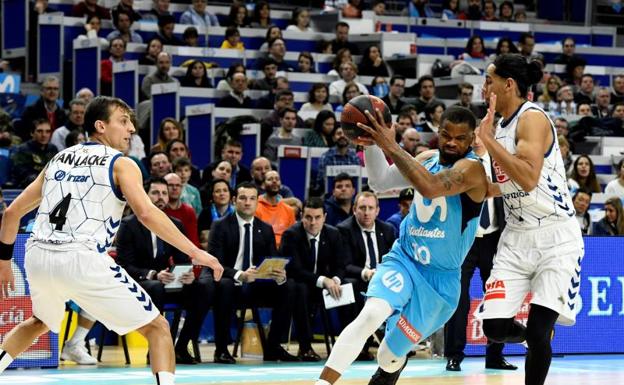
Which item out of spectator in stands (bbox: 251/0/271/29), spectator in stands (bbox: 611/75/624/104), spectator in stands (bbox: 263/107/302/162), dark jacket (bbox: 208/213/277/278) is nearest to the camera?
dark jacket (bbox: 208/213/277/278)

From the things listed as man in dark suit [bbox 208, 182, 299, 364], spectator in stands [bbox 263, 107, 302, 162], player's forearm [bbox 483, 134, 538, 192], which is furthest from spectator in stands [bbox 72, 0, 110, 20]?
player's forearm [bbox 483, 134, 538, 192]

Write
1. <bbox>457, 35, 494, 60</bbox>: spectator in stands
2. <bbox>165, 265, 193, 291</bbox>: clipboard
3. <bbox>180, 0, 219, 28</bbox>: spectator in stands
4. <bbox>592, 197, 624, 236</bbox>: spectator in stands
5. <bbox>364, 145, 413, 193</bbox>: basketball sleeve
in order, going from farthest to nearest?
<bbox>457, 35, 494, 60</bbox>: spectator in stands < <bbox>180, 0, 219, 28</bbox>: spectator in stands < <bbox>592, 197, 624, 236</bbox>: spectator in stands < <bbox>165, 265, 193, 291</bbox>: clipboard < <bbox>364, 145, 413, 193</bbox>: basketball sleeve

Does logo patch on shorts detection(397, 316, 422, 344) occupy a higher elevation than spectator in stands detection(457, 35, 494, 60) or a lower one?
lower

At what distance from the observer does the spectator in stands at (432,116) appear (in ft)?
57.6

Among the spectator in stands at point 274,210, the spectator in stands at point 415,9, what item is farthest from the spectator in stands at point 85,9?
the spectator in stands at point 415,9

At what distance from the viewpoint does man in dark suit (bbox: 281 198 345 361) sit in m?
12.1

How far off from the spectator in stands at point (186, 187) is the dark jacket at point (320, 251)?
5.05 feet

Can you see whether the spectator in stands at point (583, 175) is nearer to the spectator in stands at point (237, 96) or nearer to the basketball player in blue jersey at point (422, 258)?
the spectator in stands at point (237, 96)

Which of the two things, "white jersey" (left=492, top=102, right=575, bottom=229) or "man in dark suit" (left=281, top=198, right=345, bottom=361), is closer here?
"white jersey" (left=492, top=102, right=575, bottom=229)

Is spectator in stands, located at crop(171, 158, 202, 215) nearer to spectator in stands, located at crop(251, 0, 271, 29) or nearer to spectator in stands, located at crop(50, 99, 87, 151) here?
spectator in stands, located at crop(50, 99, 87, 151)

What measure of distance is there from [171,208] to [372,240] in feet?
7.03

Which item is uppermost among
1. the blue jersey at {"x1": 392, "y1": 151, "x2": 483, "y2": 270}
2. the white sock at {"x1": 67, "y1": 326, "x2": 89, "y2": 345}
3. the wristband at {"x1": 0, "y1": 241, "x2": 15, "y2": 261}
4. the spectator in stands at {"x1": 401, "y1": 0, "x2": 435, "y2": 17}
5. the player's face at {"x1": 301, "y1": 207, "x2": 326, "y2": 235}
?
the spectator in stands at {"x1": 401, "y1": 0, "x2": 435, "y2": 17}

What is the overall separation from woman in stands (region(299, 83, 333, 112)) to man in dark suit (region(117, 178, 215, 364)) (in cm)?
598

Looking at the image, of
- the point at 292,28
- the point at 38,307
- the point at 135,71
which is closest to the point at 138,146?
the point at 135,71
